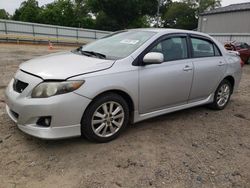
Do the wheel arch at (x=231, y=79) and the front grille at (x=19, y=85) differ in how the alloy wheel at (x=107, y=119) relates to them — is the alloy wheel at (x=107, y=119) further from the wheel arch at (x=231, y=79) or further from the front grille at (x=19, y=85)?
the wheel arch at (x=231, y=79)

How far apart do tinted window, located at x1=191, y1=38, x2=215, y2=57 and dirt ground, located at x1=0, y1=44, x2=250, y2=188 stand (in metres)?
1.29

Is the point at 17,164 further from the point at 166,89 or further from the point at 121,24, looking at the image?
the point at 121,24

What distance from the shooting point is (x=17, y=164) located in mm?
2857

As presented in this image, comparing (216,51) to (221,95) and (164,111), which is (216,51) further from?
(164,111)

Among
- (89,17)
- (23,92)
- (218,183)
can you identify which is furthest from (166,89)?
(89,17)

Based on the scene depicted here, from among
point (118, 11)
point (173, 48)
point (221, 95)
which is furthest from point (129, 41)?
point (118, 11)

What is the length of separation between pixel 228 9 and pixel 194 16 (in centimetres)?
2614

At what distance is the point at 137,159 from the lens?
309 centimetres

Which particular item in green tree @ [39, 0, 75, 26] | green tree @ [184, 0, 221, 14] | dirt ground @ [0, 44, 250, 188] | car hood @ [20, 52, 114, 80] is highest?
green tree @ [184, 0, 221, 14]

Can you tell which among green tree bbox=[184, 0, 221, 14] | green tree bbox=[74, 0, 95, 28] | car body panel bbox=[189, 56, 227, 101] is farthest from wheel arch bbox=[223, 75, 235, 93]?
green tree bbox=[184, 0, 221, 14]

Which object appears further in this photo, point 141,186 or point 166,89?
point 166,89

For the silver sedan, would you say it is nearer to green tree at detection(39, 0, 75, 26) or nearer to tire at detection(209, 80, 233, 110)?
tire at detection(209, 80, 233, 110)

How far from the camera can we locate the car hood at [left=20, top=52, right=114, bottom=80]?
3039 millimetres

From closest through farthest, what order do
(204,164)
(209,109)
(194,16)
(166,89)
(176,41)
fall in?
1. (204,164)
2. (166,89)
3. (176,41)
4. (209,109)
5. (194,16)
